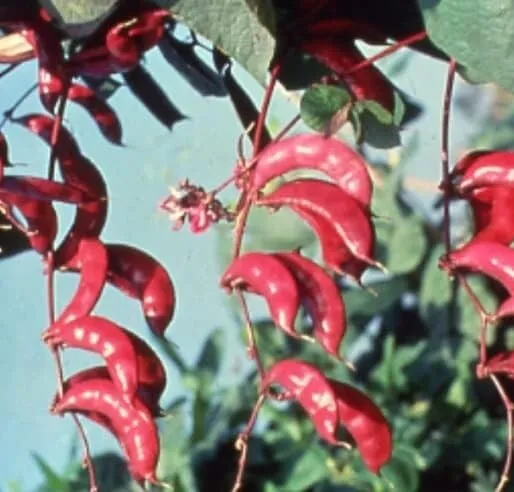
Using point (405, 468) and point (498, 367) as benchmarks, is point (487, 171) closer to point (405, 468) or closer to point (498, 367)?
point (498, 367)

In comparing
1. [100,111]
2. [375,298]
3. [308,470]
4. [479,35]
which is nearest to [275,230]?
[375,298]

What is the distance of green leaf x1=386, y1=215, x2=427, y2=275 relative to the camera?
5.68 feet

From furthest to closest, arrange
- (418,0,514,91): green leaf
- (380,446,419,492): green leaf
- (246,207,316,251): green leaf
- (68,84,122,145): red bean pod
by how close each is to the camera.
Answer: (246,207,316,251): green leaf < (380,446,419,492): green leaf < (68,84,122,145): red bean pod < (418,0,514,91): green leaf

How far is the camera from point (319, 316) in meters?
0.61

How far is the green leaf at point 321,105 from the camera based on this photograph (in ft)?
2.02

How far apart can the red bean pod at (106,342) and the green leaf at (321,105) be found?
0.30 ft

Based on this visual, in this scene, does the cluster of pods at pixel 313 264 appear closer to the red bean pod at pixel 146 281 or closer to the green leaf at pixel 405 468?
the red bean pod at pixel 146 281

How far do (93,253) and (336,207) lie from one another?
0.08 m

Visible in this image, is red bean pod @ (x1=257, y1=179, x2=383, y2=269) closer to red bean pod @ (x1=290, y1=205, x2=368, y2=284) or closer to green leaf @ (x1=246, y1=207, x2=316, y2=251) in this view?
red bean pod @ (x1=290, y1=205, x2=368, y2=284)

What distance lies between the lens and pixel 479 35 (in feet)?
1.93

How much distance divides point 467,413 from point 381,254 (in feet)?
0.55

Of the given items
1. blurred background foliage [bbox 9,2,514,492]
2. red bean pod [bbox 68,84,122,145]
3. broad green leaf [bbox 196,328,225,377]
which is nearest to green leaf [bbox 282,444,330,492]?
blurred background foliage [bbox 9,2,514,492]

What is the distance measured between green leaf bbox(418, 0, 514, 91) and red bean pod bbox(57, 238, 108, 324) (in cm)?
13

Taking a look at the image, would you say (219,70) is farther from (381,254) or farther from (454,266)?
(381,254)
